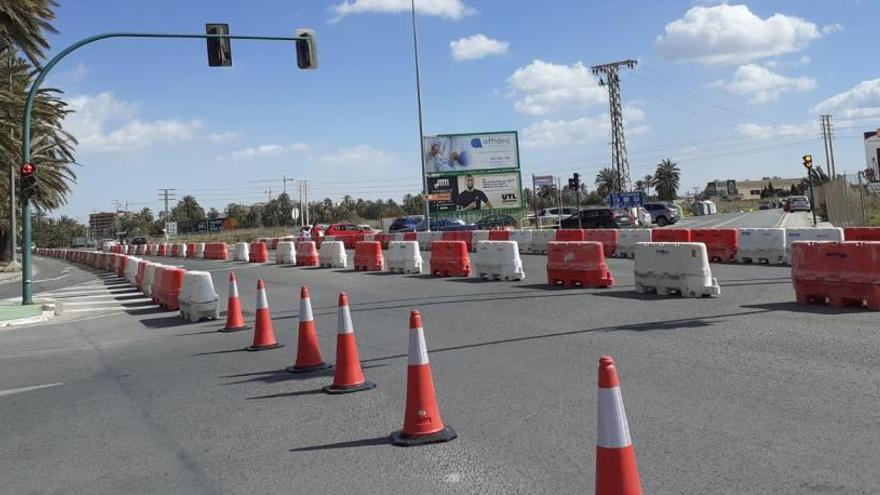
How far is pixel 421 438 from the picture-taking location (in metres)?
5.20

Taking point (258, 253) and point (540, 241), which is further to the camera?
point (258, 253)

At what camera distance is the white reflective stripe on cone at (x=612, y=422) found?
3.37m

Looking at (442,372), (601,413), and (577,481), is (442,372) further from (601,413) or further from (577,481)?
(601,413)

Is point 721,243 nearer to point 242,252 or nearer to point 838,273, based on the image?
point 838,273

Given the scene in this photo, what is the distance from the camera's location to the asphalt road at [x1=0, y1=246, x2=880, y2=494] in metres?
4.54

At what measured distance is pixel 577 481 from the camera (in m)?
4.30

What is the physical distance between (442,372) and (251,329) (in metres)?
5.03

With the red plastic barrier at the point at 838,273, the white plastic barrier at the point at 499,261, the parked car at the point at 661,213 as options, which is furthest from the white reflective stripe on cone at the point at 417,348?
the parked car at the point at 661,213

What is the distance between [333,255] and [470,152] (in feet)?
96.2

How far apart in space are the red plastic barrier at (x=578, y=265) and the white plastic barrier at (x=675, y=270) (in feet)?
3.55

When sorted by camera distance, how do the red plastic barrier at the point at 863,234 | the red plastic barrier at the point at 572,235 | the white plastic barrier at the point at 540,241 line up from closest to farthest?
the red plastic barrier at the point at 863,234 < the red plastic barrier at the point at 572,235 < the white plastic barrier at the point at 540,241

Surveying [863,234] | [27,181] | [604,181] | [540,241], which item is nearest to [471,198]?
[540,241]

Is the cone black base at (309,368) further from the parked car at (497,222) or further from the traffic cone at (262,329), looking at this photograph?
the parked car at (497,222)

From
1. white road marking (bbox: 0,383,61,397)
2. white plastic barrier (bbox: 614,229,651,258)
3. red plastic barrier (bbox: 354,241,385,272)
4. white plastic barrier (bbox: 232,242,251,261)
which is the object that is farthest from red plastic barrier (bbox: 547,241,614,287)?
white plastic barrier (bbox: 232,242,251,261)
